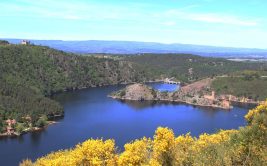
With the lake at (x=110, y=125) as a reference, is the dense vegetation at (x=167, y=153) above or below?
above

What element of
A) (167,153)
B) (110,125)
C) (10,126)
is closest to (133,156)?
(167,153)

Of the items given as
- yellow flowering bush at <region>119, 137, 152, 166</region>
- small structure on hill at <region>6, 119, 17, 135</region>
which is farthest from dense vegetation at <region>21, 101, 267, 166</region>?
small structure on hill at <region>6, 119, 17, 135</region>

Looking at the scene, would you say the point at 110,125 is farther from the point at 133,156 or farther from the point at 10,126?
the point at 133,156

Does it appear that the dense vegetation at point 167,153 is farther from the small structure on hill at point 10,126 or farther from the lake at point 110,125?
the small structure on hill at point 10,126

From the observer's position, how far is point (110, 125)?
488 feet

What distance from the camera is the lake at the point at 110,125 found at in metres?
115

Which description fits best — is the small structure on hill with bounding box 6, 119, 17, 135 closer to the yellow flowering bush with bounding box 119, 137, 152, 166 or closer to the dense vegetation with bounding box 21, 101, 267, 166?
the dense vegetation with bounding box 21, 101, 267, 166

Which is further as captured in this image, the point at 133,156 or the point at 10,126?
the point at 10,126

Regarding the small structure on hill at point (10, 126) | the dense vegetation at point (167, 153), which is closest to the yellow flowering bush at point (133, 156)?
the dense vegetation at point (167, 153)

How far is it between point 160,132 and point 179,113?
14560cm

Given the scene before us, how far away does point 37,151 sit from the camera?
110m

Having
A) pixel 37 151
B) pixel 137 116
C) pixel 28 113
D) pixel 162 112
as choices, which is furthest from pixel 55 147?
pixel 162 112

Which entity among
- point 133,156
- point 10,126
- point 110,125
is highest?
point 133,156

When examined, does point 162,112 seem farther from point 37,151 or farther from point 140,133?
point 37,151
